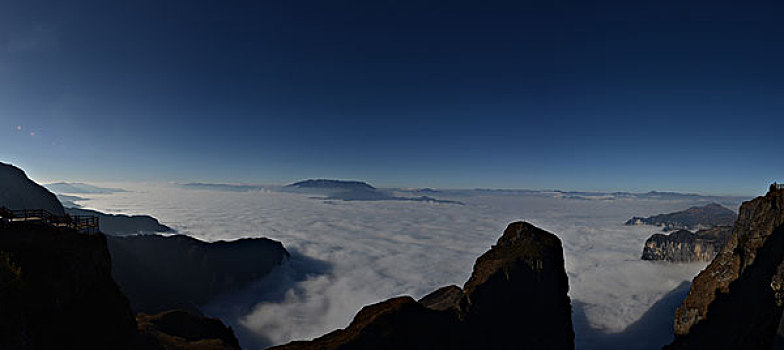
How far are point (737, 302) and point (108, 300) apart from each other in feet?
267

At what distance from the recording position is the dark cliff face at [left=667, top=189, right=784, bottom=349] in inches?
1618

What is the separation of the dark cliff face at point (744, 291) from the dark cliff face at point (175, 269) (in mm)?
151513

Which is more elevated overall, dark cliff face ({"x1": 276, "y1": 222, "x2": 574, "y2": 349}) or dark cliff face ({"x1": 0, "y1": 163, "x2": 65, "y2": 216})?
Answer: dark cliff face ({"x1": 0, "y1": 163, "x2": 65, "y2": 216})

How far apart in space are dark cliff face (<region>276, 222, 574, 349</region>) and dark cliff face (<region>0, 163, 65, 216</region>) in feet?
561

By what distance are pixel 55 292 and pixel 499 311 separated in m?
54.6

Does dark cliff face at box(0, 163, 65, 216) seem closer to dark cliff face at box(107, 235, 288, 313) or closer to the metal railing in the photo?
dark cliff face at box(107, 235, 288, 313)

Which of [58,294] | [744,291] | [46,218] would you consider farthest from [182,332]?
[744,291]

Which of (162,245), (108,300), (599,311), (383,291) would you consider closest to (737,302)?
(108,300)

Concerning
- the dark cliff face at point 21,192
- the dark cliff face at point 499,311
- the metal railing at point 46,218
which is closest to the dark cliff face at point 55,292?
the metal railing at point 46,218

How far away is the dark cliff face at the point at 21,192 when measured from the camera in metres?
129

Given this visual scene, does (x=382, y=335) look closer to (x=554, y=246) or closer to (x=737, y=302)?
(x=554, y=246)

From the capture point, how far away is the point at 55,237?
85.3 ft

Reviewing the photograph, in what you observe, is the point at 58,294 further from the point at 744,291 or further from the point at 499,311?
the point at 744,291

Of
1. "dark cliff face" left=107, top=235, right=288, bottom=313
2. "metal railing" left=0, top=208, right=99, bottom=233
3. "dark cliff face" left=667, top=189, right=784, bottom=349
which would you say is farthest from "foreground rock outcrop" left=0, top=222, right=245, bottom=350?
"dark cliff face" left=107, top=235, right=288, bottom=313
